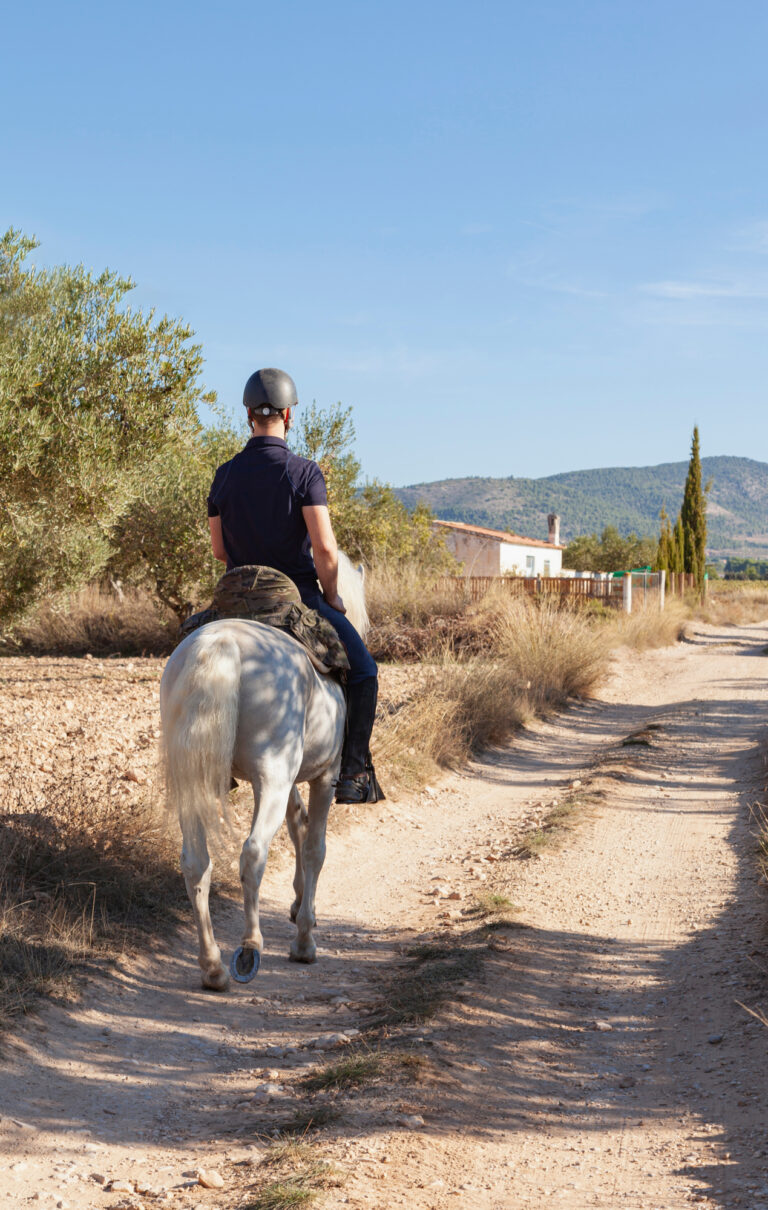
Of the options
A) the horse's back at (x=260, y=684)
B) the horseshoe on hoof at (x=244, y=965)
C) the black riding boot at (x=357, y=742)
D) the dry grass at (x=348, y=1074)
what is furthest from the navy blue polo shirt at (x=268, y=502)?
the dry grass at (x=348, y=1074)

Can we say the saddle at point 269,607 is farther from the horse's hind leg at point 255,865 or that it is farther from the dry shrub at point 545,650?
the dry shrub at point 545,650

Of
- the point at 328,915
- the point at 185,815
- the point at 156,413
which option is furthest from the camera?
the point at 156,413

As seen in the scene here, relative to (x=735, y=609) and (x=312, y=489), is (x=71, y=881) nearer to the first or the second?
(x=312, y=489)

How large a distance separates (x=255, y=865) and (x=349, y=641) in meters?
1.40

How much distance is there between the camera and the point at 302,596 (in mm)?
5406

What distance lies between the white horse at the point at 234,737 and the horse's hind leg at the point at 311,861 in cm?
53

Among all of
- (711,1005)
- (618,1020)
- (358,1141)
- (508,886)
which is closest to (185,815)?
(358,1141)

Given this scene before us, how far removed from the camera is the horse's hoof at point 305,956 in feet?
18.4

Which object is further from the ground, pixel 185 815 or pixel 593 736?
pixel 185 815

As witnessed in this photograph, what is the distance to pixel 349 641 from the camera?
5438 mm

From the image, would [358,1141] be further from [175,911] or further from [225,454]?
[225,454]

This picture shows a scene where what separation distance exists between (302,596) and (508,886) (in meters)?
2.93

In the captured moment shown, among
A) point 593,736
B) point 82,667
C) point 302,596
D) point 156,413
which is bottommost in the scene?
point 593,736

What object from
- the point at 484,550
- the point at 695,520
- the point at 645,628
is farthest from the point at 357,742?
the point at 484,550
